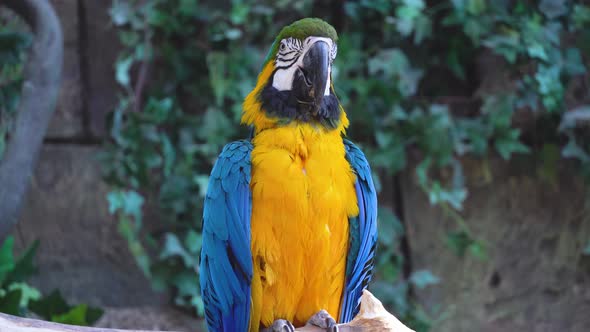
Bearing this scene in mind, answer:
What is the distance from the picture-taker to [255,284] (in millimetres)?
1603

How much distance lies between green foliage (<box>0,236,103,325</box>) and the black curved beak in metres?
1.13

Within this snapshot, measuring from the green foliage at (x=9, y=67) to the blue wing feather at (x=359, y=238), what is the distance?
1.48m

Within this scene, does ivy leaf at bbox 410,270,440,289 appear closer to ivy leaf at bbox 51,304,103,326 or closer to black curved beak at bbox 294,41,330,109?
ivy leaf at bbox 51,304,103,326

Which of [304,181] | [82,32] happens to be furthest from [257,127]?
[82,32]

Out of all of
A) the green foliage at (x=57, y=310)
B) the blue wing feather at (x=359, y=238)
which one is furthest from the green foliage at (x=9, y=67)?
the blue wing feather at (x=359, y=238)

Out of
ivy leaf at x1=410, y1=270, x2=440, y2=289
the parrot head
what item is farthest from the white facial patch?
ivy leaf at x1=410, y1=270, x2=440, y2=289

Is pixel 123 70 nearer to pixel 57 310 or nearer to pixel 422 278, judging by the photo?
pixel 57 310

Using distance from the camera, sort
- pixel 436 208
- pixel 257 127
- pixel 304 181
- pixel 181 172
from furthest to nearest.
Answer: pixel 436 208
pixel 181 172
pixel 257 127
pixel 304 181

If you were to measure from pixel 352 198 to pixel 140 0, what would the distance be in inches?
59.2

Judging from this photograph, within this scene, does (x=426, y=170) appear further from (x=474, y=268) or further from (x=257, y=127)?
(x=257, y=127)

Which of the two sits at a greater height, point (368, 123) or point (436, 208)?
point (368, 123)

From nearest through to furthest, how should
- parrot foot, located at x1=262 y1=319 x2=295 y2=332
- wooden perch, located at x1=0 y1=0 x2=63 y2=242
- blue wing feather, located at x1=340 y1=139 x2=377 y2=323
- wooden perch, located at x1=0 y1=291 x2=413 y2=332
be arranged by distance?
wooden perch, located at x1=0 y1=291 x2=413 y2=332 → parrot foot, located at x1=262 y1=319 x2=295 y2=332 → blue wing feather, located at x1=340 y1=139 x2=377 y2=323 → wooden perch, located at x1=0 y1=0 x2=63 y2=242

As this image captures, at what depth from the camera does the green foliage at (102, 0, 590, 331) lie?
2.69m

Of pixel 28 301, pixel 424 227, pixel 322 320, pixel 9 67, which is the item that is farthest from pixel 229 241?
pixel 9 67
